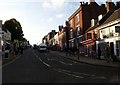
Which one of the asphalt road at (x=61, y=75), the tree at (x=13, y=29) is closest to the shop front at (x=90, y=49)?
the asphalt road at (x=61, y=75)

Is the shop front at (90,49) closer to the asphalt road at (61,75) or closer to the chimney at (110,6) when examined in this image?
the chimney at (110,6)

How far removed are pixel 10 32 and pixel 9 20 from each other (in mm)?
5705

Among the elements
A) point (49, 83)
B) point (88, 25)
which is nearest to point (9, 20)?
point (88, 25)

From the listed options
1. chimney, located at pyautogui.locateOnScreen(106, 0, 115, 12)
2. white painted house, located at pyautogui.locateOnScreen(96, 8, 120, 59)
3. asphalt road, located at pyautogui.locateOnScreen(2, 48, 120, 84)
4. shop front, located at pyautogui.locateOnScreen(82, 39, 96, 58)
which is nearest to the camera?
asphalt road, located at pyautogui.locateOnScreen(2, 48, 120, 84)

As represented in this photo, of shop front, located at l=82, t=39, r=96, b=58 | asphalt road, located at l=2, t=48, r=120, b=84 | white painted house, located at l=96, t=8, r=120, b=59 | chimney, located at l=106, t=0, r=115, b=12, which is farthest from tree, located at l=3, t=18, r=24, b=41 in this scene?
asphalt road, located at l=2, t=48, r=120, b=84

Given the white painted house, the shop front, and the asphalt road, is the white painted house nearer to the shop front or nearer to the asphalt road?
the shop front

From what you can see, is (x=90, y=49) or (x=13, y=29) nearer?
(x=90, y=49)

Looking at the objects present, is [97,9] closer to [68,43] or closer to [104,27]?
[104,27]

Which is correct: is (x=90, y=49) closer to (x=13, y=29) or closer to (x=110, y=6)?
(x=110, y=6)

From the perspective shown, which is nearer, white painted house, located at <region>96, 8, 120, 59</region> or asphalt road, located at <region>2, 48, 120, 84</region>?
asphalt road, located at <region>2, 48, 120, 84</region>

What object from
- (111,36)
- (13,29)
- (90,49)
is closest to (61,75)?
(111,36)

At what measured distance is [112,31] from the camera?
32188 mm

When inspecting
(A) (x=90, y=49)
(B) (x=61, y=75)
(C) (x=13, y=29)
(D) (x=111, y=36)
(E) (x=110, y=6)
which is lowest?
(B) (x=61, y=75)

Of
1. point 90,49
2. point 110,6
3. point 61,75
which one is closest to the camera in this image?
point 61,75
